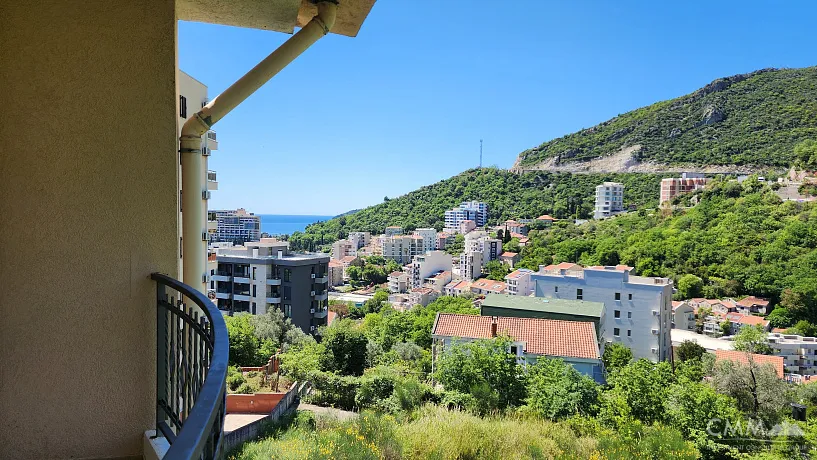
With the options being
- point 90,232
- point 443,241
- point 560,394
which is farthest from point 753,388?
point 443,241

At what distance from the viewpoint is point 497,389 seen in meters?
9.77

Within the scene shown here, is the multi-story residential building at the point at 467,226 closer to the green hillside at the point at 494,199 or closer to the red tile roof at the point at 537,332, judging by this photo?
the green hillside at the point at 494,199

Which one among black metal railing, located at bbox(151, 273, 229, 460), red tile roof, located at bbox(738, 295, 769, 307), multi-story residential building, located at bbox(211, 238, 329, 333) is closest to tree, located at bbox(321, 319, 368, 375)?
black metal railing, located at bbox(151, 273, 229, 460)

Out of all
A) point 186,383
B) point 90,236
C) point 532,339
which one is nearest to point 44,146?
point 90,236

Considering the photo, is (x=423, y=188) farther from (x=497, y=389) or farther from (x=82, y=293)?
(x=82, y=293)

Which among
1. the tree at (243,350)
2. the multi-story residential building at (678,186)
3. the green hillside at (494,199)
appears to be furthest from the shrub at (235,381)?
the green hillside at (494,199)

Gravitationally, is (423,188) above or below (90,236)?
above

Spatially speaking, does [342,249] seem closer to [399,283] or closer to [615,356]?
[399,283]

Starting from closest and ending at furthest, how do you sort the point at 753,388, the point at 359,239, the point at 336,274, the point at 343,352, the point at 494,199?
1. the point at 343,352
2. the point at 753,388
3. the point at 336,274
4. the point at 359,239
5. the point at 494,199

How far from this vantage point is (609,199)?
71.8 meters

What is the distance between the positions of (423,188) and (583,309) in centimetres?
8781

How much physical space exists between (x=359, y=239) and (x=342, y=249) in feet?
19.6

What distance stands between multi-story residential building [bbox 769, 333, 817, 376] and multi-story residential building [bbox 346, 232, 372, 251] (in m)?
65.4

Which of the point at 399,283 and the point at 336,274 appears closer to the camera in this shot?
the point at 399,283
